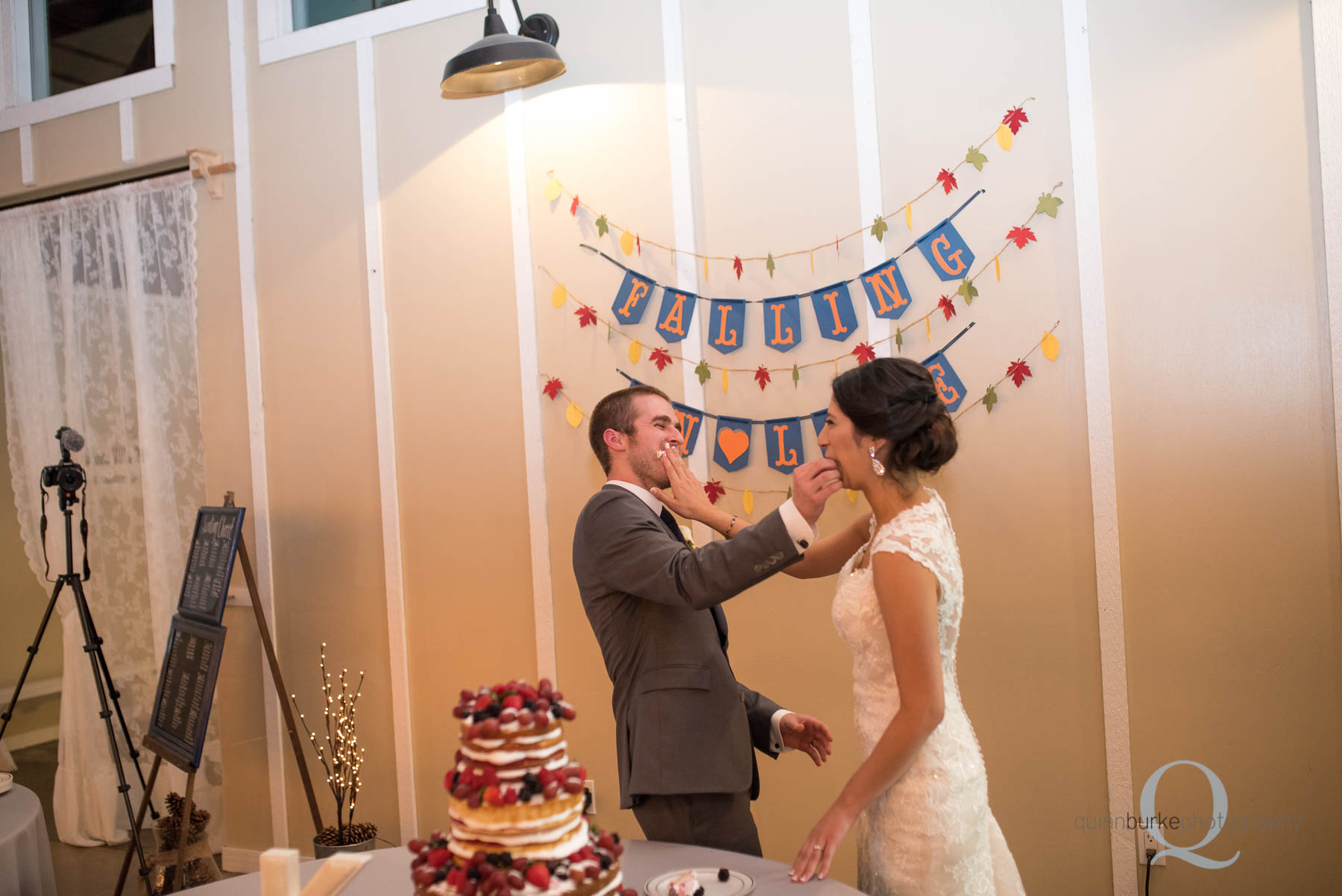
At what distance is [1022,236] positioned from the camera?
3.02 meters

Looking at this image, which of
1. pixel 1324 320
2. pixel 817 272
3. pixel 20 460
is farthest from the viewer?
pixel 20 460

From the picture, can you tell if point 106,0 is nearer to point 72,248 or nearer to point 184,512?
point 72,248

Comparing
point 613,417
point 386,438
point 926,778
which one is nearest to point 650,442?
point 613,417

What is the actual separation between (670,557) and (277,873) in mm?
951

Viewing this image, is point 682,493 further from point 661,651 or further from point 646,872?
point 646,872

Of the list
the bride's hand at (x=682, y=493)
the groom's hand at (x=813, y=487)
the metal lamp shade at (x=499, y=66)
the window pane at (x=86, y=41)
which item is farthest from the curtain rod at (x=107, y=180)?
the groom's hand at (x=813, y=487)

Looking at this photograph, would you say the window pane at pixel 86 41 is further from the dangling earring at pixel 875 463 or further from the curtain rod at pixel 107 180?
the dangling earring at pixel 875 463

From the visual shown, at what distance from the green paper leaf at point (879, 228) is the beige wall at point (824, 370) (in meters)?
0.04

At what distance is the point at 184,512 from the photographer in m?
4.39

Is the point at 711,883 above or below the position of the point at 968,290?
below

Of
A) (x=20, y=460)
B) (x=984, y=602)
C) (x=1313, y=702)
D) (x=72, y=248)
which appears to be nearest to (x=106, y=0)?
(x=72, y=248)

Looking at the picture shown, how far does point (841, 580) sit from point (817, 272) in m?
1.44

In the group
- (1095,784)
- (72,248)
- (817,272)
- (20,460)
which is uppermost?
(72,248)

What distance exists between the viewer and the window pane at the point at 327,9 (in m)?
4.07
